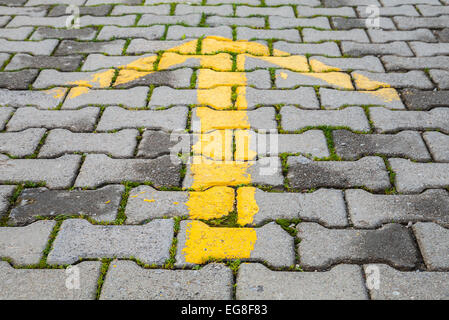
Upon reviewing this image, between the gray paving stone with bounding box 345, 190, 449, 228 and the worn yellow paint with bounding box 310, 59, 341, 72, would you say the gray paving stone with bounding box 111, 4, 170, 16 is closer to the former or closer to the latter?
the worn yellow paint with bounding box 310, 59, 341, 72

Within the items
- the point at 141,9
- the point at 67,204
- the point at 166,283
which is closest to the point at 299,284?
the point at 166,283

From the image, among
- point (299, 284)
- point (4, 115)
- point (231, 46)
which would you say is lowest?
point (299, 284)

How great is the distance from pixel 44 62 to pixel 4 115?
705 millimetres

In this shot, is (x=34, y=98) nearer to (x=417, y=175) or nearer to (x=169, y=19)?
(x=169, y=19)

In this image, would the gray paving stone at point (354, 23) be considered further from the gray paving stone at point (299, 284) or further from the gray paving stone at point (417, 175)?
the gray paving stone at point (299, 284)

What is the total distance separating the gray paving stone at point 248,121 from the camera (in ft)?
8.99

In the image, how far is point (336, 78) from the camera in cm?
320

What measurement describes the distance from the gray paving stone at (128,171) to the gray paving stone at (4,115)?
680 mm

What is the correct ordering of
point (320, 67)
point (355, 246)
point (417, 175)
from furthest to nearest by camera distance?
point (320, 67) < point (417, 175) < point (355, 246)

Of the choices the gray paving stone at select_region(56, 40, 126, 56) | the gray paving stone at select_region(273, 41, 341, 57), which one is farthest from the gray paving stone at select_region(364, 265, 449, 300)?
the gray paving stone at select_region(56, 40, 126, 56)

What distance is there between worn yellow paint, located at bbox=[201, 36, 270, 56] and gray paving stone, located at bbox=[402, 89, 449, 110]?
1079mm

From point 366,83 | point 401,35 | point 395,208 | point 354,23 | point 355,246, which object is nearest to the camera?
point 355,246

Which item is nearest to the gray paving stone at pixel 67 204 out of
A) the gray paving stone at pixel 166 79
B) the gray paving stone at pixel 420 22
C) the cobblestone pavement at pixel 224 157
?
the cobblestone pavement at pixel 224 157

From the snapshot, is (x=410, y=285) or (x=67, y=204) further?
(x=67, y=204)
